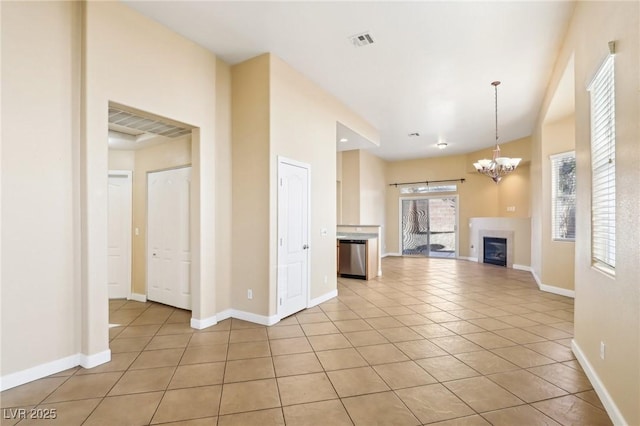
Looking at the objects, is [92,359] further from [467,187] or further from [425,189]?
[467,187]

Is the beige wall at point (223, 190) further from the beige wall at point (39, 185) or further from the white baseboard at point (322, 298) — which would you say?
the beige wall at point (39, 185)

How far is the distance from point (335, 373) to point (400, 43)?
3686 mm

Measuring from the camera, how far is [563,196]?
210 inches

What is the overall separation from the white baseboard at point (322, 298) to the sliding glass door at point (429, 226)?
6.37 meters

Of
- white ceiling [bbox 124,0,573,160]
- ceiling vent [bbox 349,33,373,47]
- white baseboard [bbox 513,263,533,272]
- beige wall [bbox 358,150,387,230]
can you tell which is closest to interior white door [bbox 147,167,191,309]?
white ceiling [bbox 124,0,573,160]

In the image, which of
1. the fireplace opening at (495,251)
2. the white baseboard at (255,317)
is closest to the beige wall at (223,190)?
the white baseboard at (255,317)

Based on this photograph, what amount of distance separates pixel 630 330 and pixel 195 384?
3.02 meters

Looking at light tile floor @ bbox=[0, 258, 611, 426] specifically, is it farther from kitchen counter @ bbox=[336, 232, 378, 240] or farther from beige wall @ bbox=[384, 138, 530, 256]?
beige wall @ bbox=[384, 138, 530, 256]

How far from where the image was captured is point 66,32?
104 inches

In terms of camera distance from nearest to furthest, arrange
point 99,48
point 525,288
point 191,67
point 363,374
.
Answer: point 363,374
point 99,48
point 191,67
point 525,288

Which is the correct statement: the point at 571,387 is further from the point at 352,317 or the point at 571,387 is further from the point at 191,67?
the point at 191,67

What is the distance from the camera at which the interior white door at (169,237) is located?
4.27 metres

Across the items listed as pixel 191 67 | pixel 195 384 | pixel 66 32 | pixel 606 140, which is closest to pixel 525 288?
pixel 606 140

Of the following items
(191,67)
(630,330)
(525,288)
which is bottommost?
(525,288)
